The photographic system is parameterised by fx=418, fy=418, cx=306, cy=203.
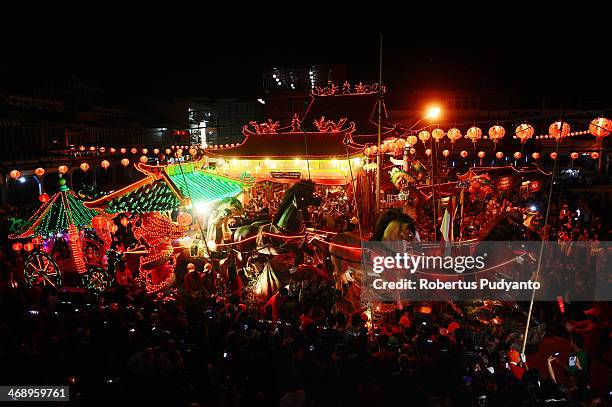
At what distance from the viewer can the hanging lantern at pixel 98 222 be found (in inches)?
378

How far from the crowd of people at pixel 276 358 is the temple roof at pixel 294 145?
36.3 feet

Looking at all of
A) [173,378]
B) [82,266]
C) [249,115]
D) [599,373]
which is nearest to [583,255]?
[599,373]

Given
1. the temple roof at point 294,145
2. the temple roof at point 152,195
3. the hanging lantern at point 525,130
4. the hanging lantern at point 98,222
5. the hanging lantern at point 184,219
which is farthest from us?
the temple roof at point 294,145

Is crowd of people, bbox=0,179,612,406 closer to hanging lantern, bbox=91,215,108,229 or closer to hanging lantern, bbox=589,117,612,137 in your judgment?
hanging lantern, bbox=91,215,108,229

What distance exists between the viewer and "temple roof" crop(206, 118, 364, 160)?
17.8m

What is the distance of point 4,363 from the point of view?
510 centimetres

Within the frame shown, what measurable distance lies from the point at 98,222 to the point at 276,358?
6.41 metres

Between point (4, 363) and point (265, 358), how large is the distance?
319cm

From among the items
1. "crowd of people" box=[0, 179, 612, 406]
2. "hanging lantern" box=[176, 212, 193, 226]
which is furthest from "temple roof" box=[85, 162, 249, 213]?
"crowd of people" box=[0, 179, 612, 406]

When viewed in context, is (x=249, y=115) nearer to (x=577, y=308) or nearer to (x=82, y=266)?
(x=82, y=266)

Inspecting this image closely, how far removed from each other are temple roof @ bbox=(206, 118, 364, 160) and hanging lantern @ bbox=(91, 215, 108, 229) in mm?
9527

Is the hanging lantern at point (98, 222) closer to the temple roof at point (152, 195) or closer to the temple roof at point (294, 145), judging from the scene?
the temple roof at point (152, 195)

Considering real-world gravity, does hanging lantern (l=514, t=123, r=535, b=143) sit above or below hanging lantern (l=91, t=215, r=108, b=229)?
above

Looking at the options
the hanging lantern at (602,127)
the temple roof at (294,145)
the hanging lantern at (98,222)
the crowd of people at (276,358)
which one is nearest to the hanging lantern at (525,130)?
the hanging lantern at (602,127)
